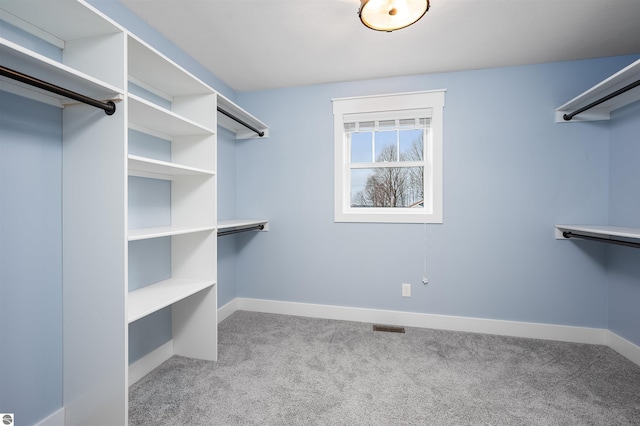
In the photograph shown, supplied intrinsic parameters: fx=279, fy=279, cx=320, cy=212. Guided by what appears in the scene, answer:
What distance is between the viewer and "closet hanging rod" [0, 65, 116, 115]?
0.96 meters

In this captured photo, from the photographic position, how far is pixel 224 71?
265 centimetres

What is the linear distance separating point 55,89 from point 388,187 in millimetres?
2547

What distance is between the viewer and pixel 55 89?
1101 mm

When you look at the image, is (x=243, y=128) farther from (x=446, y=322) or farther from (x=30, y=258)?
(x=446, y=322)

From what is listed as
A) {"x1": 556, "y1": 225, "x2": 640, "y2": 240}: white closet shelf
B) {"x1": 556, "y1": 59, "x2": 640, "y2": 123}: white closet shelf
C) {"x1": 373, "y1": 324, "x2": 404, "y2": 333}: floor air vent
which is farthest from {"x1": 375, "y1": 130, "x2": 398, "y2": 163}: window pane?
{"x1": 373, "y1": 324, "x2": 404, "y2": 333}: floor air vent

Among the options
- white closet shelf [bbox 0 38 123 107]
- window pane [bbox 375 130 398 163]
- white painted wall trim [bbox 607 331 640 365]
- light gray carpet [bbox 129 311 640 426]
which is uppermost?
window pane [bbox 375 130 398 163]

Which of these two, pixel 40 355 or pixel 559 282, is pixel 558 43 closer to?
pixel 559 282

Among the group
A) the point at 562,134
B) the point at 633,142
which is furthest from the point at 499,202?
the point at 633,142

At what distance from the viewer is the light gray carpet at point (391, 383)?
1.54 meters

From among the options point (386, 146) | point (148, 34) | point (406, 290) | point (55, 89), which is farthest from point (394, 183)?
point (55, 89)

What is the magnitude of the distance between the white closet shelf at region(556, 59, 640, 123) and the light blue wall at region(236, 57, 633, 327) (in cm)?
10

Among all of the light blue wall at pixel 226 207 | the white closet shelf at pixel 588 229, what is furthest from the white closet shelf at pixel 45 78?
the white closet shelf at pixel 588 229

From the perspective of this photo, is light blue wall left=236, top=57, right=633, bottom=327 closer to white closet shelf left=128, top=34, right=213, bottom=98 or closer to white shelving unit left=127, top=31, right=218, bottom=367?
white shelving unit left=127, top=31, right=218, bottom=367

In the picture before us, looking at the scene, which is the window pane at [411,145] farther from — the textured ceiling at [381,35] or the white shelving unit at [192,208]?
the white shelving unit at [192,208]
